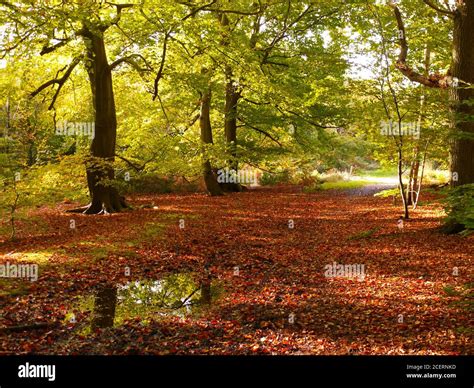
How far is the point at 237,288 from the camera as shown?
8.19 meters

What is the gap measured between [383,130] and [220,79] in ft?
32.7

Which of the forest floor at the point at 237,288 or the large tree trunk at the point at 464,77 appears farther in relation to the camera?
the large tree trunk at the point at 464,77

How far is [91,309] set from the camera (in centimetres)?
697

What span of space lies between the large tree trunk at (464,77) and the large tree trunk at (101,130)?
413 inches

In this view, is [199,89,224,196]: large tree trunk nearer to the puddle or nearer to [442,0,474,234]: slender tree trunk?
[442,0,474,234]: slender tree trunk

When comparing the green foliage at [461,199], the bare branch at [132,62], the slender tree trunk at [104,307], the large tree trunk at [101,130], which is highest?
the bare branch at [132,62]

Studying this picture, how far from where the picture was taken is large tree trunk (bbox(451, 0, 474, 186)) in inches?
422

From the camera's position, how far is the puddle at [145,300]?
6.74 metres

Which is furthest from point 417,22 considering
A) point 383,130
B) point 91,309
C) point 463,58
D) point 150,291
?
point 91,309

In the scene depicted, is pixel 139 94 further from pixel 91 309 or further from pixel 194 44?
pixel 91 309

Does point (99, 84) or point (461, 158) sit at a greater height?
point (99, 84)

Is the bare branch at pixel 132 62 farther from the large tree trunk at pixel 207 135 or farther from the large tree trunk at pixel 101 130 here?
the large tree trunk at pixel 207 135
